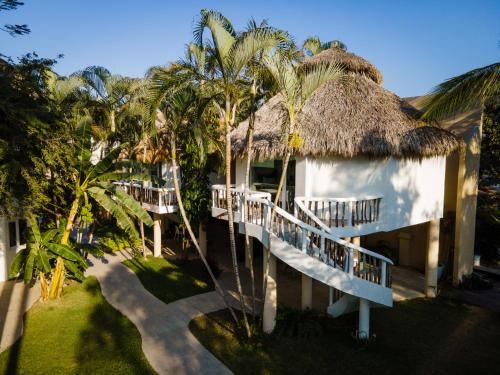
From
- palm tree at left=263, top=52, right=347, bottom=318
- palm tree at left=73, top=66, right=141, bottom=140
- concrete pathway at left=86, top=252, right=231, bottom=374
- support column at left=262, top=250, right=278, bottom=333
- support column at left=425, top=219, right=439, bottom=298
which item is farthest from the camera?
palm tree at left=73, top=66, right=141, bottom=140

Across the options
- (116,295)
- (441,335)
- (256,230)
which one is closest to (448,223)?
(441,335)

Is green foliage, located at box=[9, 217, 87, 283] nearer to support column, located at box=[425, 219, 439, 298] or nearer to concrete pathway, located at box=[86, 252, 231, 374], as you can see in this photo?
concrete pathway, located at box=[86, 252, 231, 374]

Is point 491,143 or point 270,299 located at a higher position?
point 491,143

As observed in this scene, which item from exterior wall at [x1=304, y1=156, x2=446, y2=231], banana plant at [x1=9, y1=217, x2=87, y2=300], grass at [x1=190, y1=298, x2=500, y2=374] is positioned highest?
exterior wall at [x1=304, y1=156, x2=446, y2=231]

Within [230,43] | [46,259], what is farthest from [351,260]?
[46,259]

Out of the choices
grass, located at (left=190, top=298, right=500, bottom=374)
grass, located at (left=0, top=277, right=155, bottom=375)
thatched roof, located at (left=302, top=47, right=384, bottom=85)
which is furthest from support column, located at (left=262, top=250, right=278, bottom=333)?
thatched roof, located at (left=302, top=47, right=384, bottom=85)

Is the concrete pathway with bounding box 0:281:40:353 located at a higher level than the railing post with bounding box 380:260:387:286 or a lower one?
lower

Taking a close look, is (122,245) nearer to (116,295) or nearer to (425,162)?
(116,295)

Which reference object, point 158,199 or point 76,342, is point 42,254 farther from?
point 158,199
